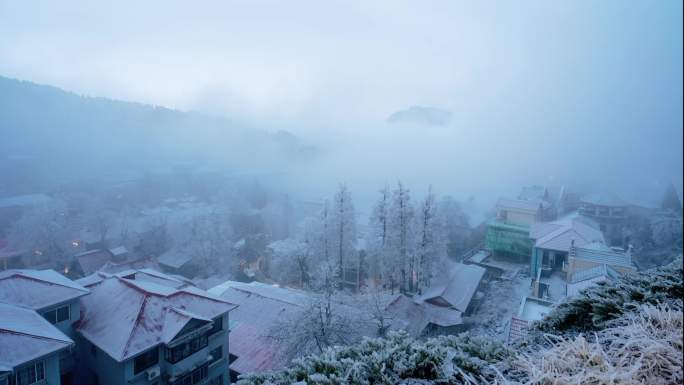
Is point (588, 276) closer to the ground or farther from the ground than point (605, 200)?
closer to the ground

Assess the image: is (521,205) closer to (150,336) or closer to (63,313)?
(150,336)

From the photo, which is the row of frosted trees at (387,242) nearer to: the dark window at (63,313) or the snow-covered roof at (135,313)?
the snow-covered roof at (135,313)

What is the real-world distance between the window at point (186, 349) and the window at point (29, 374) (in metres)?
2.28

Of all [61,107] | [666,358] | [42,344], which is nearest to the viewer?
[666,358]

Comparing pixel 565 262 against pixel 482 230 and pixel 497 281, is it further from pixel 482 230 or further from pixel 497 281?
pixel 482 230

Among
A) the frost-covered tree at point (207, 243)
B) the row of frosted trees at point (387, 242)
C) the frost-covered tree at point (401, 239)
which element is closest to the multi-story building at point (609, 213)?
the row of frosted trees at point (387, 242)

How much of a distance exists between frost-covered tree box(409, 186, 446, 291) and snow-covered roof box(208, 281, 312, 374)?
613 cm

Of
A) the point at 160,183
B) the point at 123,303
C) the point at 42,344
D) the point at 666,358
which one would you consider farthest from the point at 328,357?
the point at 160,183

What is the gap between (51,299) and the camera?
7340 mm

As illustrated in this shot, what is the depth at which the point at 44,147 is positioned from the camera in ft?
63.1

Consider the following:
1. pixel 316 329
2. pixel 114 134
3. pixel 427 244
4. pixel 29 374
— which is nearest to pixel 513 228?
pixel 427 244

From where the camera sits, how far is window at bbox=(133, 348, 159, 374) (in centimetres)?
731

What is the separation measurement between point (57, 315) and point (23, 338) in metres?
1.85

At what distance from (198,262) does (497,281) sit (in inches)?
630
